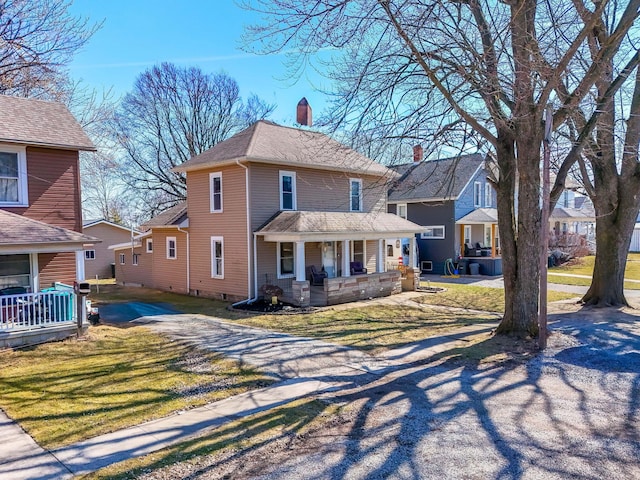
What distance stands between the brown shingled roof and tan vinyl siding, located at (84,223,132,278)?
17981mm

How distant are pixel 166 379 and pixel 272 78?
20.8ft

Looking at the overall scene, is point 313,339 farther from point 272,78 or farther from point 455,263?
point 455,263

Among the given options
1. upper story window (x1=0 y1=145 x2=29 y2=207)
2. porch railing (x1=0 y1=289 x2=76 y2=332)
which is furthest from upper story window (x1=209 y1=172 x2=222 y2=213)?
porch railing (x1=0 y1=289 x2=76 y2=332)

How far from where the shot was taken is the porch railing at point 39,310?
1013cm

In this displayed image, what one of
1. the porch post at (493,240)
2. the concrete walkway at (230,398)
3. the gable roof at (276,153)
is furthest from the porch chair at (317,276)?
the porch post at (493,240)

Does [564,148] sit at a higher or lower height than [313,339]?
higher

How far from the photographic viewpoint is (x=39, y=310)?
10.2 metres

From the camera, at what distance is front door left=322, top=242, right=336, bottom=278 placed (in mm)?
19375

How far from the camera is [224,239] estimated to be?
695 inches

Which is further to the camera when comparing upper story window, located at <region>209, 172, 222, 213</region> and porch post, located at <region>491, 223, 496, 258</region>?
porch post, located at <region>491, 223, 496, 258</region>

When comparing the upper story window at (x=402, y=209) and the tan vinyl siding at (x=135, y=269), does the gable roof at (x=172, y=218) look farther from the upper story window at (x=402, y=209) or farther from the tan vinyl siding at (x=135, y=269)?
the upper story window at (x=402, y=209)

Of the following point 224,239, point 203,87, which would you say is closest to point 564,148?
point 224,239

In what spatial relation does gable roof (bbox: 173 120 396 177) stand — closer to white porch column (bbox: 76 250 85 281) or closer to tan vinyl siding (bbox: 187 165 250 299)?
tan vinyl siding (bbox: 187 165 250 299)

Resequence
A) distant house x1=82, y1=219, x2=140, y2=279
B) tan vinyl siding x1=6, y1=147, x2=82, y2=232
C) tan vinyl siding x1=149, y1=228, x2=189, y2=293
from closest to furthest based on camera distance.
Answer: tan vinyl siding x1=6, y1=147, x2=82, y2=232, tan vinyl siding x1=149, y1=228, x2=189, y2=293, distant house x1=82, y1=219, x2=140, y2=279
